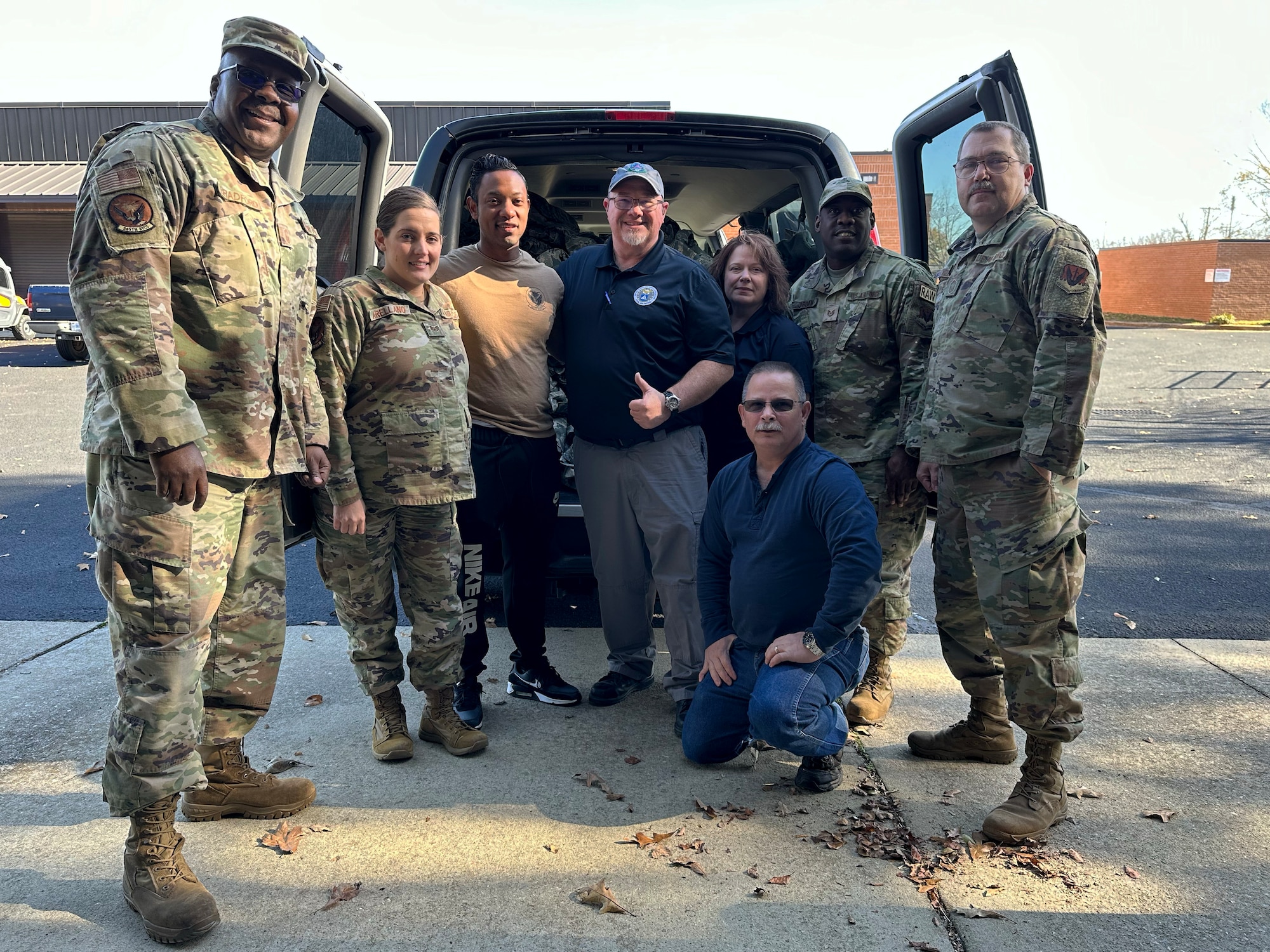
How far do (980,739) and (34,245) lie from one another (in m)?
31.5

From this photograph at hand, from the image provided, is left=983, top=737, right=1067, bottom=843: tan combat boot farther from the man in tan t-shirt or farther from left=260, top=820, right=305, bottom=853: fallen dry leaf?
left=260, top=820, right=305, bottom=853: fallen dry leaf

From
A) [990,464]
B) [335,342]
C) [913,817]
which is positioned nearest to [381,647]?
[335,342]

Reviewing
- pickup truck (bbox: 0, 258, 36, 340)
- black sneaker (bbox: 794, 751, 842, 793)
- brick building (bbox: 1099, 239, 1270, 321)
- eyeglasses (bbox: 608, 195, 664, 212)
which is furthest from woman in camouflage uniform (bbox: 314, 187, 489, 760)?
brick building (bbox: 1099, 239, 1270, 321)

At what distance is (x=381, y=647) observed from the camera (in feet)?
10.5

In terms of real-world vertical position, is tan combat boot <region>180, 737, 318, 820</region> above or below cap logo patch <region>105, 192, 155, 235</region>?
below

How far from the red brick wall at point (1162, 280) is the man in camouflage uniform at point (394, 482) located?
28843 millimetres

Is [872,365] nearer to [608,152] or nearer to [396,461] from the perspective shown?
[608,152]

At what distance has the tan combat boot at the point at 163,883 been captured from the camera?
86.8 inches

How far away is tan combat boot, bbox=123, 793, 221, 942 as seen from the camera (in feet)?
7.23

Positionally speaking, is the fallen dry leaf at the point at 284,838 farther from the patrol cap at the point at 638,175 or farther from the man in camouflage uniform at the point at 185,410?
the patrol cap at the point at 638,175

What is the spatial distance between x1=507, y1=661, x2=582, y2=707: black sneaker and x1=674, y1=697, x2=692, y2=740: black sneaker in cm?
44

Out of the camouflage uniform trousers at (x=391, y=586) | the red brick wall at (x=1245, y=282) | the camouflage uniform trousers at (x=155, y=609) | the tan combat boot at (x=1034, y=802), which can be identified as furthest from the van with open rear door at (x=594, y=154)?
the red brick wall at (x=1245, y=282)

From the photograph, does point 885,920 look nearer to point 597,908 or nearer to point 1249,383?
point 597,908

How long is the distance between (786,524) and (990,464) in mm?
649
